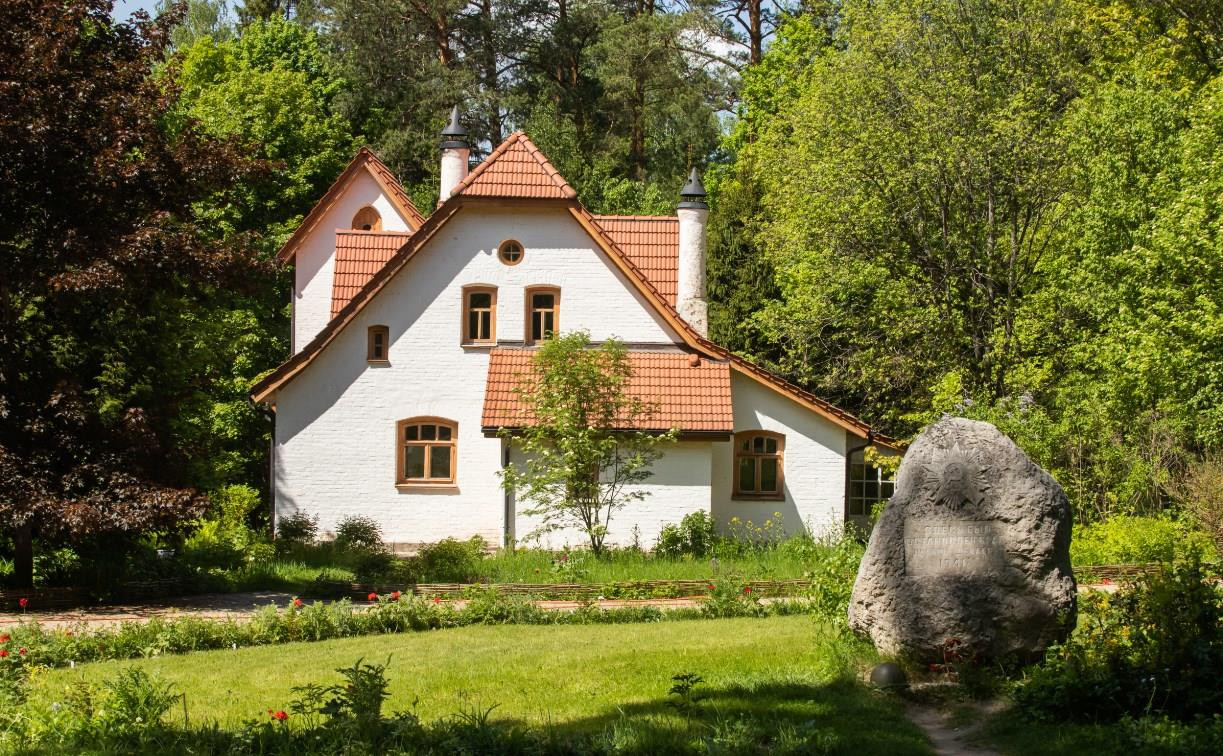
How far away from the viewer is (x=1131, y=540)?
20.6 metres

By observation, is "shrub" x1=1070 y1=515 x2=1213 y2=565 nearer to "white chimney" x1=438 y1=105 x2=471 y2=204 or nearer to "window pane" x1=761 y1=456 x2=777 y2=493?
"window pane" x1=761 y1=456 x2=777 y2=493

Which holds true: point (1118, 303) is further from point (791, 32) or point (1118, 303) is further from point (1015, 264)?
point (791, 32)

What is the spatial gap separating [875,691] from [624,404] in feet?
42.0

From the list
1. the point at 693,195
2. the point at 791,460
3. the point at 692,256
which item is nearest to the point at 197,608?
the point at 791,460

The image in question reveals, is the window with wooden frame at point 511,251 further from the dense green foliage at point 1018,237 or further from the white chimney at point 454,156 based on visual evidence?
the dense green foliage at point 1018,237

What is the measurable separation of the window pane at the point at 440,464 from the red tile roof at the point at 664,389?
1.89 metres

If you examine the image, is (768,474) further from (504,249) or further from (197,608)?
(197,608)

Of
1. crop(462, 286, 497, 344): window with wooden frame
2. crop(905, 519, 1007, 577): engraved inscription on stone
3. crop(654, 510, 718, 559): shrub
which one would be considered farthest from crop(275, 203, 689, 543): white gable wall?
crop(905, 519, 1007, 577): engraved inscription on stone

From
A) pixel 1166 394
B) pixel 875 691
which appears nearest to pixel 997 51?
pixel 1166 394

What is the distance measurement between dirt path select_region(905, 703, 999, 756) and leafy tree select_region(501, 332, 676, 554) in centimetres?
1235

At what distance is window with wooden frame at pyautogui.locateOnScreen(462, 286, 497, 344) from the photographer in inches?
1053

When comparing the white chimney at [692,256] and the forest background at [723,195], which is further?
the white chimney at [692,256]

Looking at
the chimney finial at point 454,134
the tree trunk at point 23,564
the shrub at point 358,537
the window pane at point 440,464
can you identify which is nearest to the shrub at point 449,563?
the shrub at point 358,537

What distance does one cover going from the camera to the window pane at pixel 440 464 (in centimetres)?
2656
